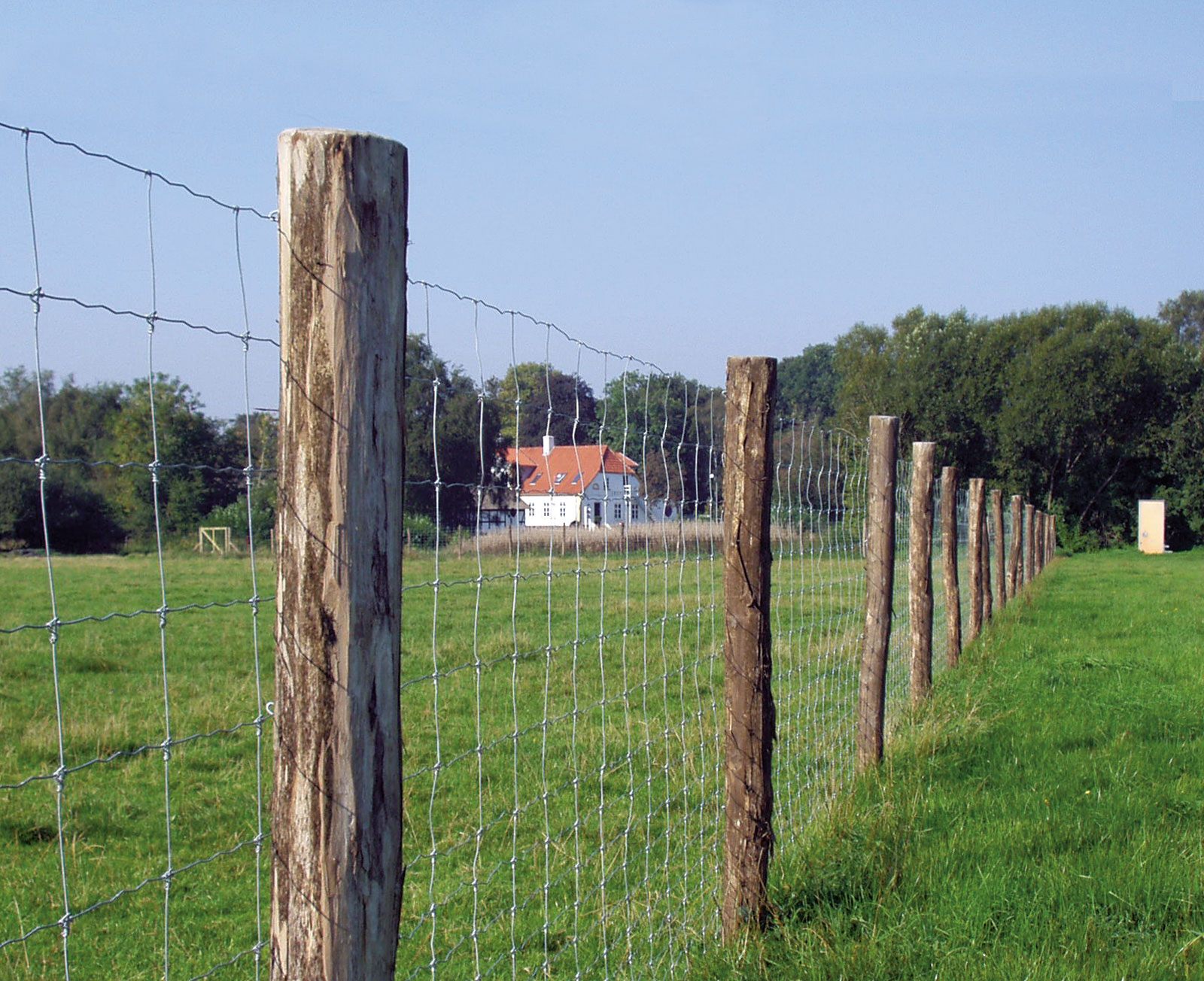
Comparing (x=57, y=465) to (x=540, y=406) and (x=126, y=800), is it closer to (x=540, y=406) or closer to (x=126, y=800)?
(x=540, y=406)

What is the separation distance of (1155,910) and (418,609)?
36.4 feet

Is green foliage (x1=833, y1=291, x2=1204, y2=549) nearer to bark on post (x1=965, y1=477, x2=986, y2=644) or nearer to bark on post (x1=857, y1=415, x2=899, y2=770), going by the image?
bark on post (x1=965, y1=477, x2=986, y2=644)

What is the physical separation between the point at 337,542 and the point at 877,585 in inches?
160

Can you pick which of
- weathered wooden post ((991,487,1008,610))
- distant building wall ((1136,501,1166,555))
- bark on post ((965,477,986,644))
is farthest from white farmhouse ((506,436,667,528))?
distant building wall ((1136,501,1166,555))

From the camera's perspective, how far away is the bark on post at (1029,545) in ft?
57.1

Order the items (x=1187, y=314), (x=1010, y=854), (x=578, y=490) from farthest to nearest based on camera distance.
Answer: (x=1187, y=314)
(x=1010, y=854)
(x=578, y=490)

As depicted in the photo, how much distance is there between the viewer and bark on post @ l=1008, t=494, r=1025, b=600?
1545 centimetres

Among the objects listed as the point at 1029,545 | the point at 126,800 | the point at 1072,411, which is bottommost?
the point at 126,800

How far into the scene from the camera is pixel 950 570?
8656 millimetres

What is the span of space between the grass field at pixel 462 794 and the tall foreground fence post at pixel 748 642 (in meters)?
0.17

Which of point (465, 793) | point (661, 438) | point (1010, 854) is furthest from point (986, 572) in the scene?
Result: point (661, 438)

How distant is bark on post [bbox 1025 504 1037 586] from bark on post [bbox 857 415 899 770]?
12442 mm

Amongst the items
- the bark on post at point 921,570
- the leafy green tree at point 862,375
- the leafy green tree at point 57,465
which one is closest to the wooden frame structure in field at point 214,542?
the leafy green tree at point 57,465

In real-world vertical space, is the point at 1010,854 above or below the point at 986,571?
below
